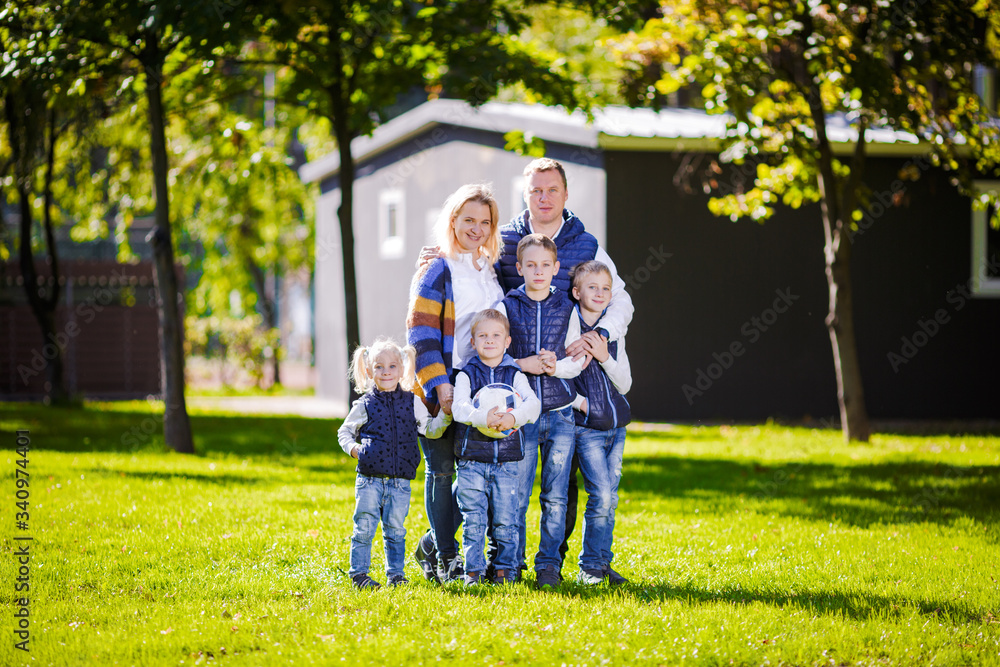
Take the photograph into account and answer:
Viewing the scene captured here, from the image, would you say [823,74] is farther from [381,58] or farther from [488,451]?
[488,451]

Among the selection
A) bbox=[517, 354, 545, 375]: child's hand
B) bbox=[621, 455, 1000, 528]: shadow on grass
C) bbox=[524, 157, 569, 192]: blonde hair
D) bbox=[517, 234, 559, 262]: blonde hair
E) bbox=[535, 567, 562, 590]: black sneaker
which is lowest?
bbox=[621, 455, 1000, 528]: shadow on grass

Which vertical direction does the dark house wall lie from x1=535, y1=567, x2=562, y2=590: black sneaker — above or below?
above

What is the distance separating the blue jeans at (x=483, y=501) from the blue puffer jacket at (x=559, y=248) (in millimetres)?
975

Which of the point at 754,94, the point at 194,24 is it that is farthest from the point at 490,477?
the point at 754,94

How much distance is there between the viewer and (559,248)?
5.46m

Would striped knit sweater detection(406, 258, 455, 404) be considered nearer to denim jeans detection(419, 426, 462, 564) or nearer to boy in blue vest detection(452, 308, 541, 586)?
boy in blue vest detection(452, 308, 541, 586)

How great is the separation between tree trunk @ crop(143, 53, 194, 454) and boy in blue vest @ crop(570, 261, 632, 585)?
667 cm

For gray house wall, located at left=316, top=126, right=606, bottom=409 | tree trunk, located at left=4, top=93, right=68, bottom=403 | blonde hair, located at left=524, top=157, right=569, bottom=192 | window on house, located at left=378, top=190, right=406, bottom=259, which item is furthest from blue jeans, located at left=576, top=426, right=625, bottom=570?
window on house, located at left=378, top=190, right=406, bottom=259

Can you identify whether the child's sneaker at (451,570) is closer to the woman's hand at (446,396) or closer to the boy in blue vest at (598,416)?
the boy in blue vest at (598,416)

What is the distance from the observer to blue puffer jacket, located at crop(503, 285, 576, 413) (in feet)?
17.1

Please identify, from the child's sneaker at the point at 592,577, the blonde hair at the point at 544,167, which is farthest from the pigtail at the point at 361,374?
the child's sneaker at the point at 592,577

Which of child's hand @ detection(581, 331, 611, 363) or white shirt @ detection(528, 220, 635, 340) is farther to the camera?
white shirt @ detection(528, 220, 635, 340)

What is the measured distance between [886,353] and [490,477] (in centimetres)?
1199

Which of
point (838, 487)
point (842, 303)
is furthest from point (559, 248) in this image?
point (842, 303)
